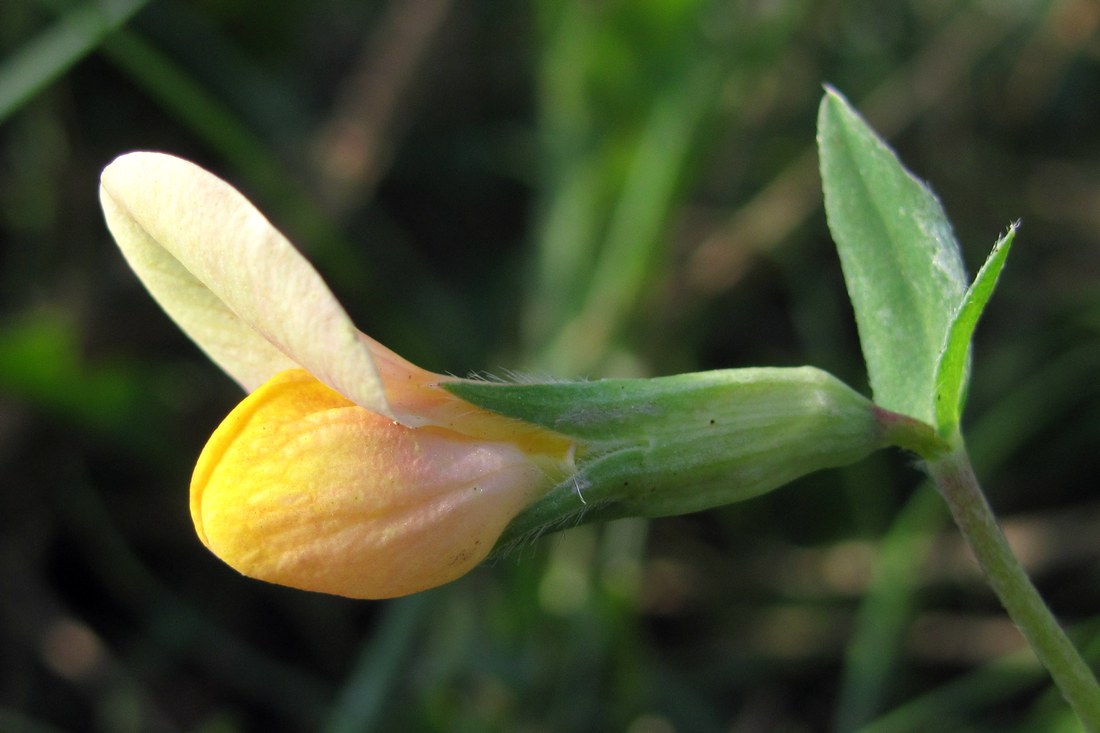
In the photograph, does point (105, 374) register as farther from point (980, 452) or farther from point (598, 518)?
point (980, 452)

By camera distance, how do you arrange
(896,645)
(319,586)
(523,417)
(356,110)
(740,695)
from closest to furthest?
(319,586)
(523,417)
(896,645)
(740,695)
(356,110)

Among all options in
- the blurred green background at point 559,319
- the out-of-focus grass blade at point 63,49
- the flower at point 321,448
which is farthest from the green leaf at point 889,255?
the out-of-focus grass blade at point 63,49

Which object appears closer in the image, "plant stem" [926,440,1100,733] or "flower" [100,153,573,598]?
"flower" [100,153,573,598]

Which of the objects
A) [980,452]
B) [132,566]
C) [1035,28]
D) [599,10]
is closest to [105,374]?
[132,566]

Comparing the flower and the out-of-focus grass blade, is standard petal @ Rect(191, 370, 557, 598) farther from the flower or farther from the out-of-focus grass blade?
the out-of-focus grass blade

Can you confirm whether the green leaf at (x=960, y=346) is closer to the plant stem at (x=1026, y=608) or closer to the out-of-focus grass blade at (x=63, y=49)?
the plant stem at (x=1026, y=608)

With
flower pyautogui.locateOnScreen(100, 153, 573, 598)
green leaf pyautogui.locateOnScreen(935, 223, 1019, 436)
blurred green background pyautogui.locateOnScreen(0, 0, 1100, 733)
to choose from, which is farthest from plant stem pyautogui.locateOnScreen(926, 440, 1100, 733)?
blurred green background pyautogui.locateOnScreen(0, 0, 1100, 733)
